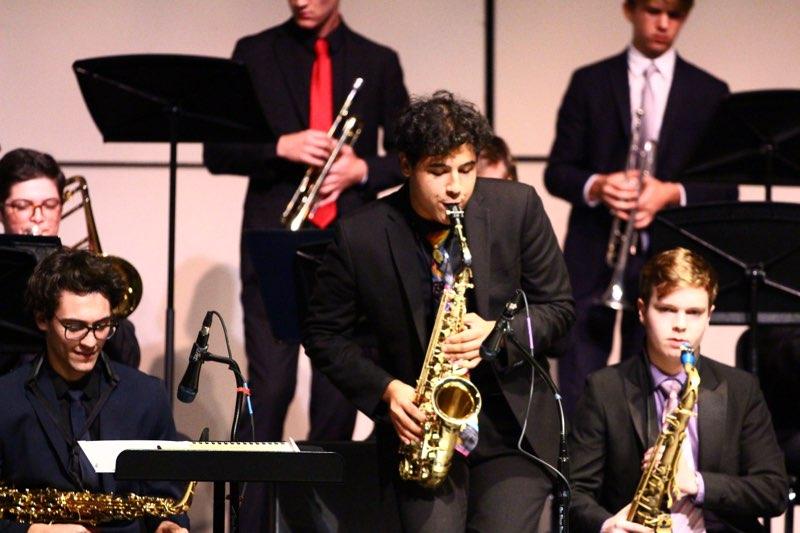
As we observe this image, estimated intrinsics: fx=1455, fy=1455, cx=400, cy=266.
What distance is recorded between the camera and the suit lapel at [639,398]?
422 centimetres

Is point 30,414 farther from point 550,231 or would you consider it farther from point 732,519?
point 732,519

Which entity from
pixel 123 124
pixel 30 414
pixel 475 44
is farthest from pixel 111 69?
pixel 475 44

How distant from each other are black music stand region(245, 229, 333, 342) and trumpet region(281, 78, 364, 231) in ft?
2.07

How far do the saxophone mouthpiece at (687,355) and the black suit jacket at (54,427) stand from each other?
1.44 metres

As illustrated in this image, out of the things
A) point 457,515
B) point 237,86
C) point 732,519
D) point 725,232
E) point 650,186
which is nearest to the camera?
point 457,515

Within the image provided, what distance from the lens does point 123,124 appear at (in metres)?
5.34

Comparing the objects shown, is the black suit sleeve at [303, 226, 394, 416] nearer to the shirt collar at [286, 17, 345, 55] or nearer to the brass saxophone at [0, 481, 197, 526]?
the brass saxophone at [0, 481, 197, 526]

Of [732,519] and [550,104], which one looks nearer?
[732,519]

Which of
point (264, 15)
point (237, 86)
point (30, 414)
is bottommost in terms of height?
point (30, 414)

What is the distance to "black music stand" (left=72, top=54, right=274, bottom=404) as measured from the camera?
508cm

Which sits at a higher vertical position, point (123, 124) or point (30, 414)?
point (123, 124)

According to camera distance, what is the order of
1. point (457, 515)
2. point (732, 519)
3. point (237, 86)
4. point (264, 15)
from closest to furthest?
point (457, 515) < point (732, 519) < point (237, 86) < point (264, 15)

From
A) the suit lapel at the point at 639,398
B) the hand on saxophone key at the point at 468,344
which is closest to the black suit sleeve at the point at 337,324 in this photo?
the hand on saxophone key at the point at 468,344

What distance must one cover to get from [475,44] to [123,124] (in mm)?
2291
